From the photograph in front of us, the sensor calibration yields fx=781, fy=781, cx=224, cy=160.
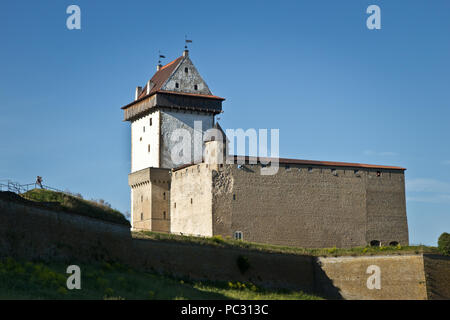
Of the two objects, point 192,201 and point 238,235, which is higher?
point 192,201

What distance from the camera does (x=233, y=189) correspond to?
1777 inches

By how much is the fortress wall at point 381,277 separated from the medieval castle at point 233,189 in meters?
5.57

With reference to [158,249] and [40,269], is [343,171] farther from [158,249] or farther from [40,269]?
[40,269]

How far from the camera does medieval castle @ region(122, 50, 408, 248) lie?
A: 45.2 meters

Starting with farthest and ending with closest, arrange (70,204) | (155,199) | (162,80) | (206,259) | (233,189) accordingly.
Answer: (162,80) < (155,199) < (233,189) < (206,259) < (70,204)

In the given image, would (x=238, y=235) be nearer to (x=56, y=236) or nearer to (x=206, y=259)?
(x=206, y=259)

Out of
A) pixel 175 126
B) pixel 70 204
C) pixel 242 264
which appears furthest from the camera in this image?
pixel 175 126

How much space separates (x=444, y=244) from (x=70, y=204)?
19321 mm

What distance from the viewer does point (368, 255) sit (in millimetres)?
40031

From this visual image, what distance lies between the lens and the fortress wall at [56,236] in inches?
1058

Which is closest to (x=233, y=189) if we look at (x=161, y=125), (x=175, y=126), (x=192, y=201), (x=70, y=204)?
(x=192, y=201)

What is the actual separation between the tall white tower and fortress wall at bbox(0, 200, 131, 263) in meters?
15.1

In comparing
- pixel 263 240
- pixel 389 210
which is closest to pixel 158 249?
pixel 263 240

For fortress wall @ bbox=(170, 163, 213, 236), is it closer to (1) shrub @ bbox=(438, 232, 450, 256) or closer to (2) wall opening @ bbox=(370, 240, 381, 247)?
(2) wall opening @ bbox=(370, 240, 381, 247)
